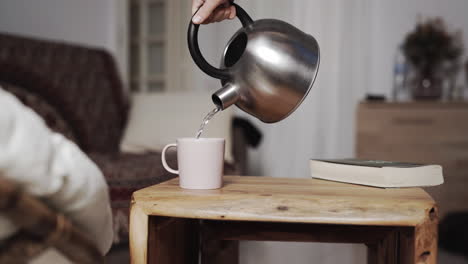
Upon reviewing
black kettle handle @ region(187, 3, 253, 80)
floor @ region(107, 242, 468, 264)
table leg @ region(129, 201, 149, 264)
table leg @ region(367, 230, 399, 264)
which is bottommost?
floor @ region(107, 242, 468, 264)

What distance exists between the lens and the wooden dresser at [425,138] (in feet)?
7.82

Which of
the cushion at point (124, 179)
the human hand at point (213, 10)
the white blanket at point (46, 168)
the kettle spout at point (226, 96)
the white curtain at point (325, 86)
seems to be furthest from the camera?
the white curtain at point (325, 86)

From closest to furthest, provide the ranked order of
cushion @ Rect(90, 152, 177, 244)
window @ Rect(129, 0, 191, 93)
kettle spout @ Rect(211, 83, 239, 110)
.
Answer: kettle spout @ Rect(211, 83, 239, 110) < cushion @ Rect(90, 152, 177, 244) < window @ Rect(129, 0, 191, 93)

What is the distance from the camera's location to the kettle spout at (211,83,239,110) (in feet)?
2.40

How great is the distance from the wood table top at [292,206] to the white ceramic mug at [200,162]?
0.13 feet

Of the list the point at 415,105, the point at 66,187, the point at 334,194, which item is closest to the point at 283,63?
the point at 334,194

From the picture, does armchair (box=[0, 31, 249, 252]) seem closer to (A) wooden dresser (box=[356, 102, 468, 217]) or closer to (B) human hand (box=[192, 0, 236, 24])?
(A) wooden dresser (box=[356, 102, 468, 217])

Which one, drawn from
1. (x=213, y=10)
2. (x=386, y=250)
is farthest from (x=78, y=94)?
(x=386, y=250)

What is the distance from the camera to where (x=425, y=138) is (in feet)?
7.91

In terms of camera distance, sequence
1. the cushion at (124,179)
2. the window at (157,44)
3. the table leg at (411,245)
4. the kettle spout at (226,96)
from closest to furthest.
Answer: the table leg at (411,245) → the kettle spout at (226,96) → the cushion at (124,179) → the window at (157,44)

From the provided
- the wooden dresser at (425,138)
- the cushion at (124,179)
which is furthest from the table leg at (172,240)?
the wooden dresser at (425,138)

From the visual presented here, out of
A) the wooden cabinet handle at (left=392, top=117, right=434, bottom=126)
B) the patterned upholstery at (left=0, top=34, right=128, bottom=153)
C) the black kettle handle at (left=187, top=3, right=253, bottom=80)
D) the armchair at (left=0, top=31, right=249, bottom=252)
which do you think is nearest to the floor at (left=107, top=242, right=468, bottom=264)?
the black kettle handle at (left=187, top=3, right=253, bottom=80)

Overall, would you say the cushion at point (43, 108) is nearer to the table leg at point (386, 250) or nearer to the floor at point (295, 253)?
the floor at point (295, 253)

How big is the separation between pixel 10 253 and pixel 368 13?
271cm
